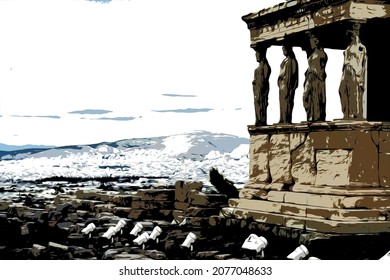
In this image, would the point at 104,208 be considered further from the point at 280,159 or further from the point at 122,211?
the point at 280,159

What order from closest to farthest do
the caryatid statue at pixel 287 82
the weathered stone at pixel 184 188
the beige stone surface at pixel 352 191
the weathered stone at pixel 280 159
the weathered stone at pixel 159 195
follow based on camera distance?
the beige stone surface at pixel 352 191 < the weathered stone at pixel 280 159 < the caryatid statue at pixel 287 82 < the weathered stone at pixel 184 188 < the weathered stone at pixel 159 195

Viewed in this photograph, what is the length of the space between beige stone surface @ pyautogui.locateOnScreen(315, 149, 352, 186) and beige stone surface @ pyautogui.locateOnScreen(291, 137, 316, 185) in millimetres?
191

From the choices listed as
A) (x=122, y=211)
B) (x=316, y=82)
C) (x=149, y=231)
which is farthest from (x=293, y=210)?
(x=122, y=211)

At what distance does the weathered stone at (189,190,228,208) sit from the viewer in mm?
19891

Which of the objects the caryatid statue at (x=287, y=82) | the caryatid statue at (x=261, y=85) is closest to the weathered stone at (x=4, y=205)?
the caryatid statue at (x=261, y=85)

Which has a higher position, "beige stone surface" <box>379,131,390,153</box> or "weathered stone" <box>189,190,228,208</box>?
"beige stone surface" <box>379,131,390,153</box>

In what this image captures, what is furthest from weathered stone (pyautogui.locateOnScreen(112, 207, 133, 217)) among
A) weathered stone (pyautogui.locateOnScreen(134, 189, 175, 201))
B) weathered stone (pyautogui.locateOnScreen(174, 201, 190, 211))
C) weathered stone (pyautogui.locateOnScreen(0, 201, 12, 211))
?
weathered stone (pyautogui.locateOnScreen(0, 201, 12, 211))

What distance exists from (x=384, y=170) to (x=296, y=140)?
1.75 meters

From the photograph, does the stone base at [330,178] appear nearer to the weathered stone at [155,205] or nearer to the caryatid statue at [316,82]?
the caryatid statue at [316,82]

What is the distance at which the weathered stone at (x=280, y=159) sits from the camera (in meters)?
16.6

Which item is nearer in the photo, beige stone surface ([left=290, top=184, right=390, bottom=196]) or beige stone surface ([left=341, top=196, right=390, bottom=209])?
beige stone surface ([left=341, top=196, right=390, bottom=209])

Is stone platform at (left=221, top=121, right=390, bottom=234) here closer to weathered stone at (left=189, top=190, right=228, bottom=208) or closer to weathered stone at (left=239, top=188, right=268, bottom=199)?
weathered stone at (left=239, top=188, right=268, bottom=199)

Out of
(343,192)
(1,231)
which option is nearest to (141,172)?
(1,231)

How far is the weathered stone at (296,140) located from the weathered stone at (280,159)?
0.45 ft
